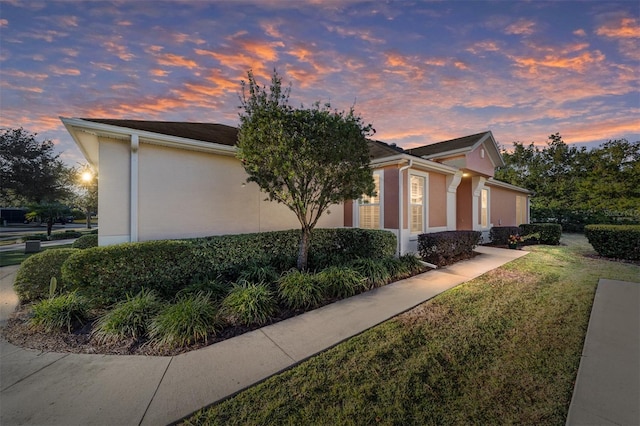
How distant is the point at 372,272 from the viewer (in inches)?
242

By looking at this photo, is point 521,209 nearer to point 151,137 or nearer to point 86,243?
point 151,137

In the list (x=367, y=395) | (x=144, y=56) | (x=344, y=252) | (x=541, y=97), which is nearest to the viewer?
(x=367, y=395)

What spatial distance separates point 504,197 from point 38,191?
33.0 m

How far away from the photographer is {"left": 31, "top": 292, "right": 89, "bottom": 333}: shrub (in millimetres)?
3832

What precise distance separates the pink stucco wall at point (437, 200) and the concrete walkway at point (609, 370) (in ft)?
17.8

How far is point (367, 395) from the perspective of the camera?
2.40m

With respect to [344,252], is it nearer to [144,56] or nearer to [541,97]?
[144,56]

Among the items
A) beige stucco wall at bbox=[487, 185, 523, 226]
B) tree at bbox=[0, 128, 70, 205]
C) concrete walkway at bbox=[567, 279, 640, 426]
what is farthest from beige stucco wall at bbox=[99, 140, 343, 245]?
tree at bbox=[0, 128, 70, 205]

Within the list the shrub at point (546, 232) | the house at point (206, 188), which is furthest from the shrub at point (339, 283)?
the shrub at point (546, 232)

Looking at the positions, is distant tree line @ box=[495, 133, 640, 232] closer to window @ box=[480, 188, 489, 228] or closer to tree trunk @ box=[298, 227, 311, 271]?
window @ box=[480, 188, 489, 228]

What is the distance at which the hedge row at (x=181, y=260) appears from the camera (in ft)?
14.3

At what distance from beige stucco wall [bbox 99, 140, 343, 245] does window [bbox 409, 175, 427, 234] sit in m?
5.11

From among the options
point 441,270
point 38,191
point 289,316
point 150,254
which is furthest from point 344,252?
point 38,191

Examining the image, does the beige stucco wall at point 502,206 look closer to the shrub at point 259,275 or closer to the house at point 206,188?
the house at point 206,188
